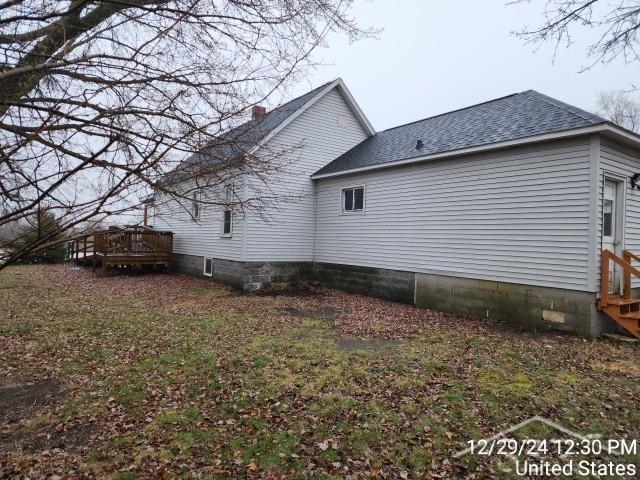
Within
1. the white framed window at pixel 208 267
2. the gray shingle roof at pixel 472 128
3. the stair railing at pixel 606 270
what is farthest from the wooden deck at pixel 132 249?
the stair railing at pixel 606 270

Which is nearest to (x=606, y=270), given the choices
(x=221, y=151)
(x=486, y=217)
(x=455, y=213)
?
(x=486, y=217)

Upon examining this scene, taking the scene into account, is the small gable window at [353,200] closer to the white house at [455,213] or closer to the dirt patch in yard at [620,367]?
the white house at [455,213]

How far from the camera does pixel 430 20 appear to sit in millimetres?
9844

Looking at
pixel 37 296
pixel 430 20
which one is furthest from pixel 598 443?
pixel 37 296

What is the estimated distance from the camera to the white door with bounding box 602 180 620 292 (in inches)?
319

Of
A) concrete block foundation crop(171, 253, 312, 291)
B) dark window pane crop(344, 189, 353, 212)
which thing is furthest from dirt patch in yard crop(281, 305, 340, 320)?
dark window pane crop(344, 189, 353, 212)

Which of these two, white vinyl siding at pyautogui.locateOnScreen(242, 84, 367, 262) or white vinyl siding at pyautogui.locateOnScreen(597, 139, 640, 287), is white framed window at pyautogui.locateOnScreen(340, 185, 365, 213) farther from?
white vinyl siding at pyautogui.locateOnScreen(597, 139, 640, 287)

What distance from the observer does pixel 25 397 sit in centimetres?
473

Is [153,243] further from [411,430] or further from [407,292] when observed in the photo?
[411,430]

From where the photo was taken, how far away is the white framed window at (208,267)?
50.3 ft

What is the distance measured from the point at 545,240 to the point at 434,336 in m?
3.17

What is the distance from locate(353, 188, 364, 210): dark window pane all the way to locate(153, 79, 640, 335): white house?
62 millimetres

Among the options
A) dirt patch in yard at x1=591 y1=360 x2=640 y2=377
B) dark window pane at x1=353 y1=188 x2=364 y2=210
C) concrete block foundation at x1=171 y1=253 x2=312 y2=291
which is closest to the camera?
dirt patch in yard at x1=591 y1=360 x2=640 y2=377

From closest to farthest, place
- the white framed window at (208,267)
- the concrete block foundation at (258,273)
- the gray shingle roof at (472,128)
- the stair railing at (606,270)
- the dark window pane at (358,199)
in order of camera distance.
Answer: the stair railing at (606,270)
the gray shingle roof at (472,128)
the dark window pane at (358,199)
the concrete block foundation at (258,273)
the white framed window at (208,267)
